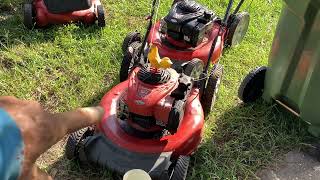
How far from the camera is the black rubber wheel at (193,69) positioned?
2.73 meters

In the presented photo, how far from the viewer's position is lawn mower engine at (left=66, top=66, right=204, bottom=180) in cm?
233

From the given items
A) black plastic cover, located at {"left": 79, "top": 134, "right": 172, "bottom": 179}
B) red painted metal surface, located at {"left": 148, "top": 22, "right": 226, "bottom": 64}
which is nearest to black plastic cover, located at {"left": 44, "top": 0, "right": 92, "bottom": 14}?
red painted metal surface, located at {"left": 148, "top": 22, "right": 226, "bottom": 64}

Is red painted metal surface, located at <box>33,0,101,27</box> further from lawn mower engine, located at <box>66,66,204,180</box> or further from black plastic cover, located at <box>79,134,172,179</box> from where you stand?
black plastic cover, located at <box>79,134,172,179</box>

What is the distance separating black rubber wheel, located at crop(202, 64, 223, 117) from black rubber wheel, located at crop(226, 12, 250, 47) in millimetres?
673

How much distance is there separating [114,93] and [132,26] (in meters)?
1.28

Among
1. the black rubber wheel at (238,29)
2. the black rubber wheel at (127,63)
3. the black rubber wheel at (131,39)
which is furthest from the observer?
the black rubber wheel at (238,29)

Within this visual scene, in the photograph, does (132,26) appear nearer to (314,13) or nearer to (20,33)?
(20,33)

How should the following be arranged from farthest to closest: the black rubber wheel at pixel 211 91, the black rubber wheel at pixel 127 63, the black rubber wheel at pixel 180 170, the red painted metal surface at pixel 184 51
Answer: the red painted metal surface at pixel 184 51 → the black rubber wheel at pixel 127 63 → the black rubber wheel at pixel 211 91 → the black rubber wheel at pixel 180 170

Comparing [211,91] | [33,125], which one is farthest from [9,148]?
[211,91]

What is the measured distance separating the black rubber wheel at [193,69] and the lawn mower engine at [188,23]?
0.25m

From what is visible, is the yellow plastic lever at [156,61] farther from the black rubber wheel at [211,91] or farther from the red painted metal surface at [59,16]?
the red painted metal surface at [59,16]

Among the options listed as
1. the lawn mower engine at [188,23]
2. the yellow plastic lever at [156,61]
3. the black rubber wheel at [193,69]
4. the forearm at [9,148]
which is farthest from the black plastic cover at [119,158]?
the forearm at [9,148]

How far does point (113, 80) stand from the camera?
3.24m

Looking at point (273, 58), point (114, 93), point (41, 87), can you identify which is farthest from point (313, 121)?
point (41, 87)
